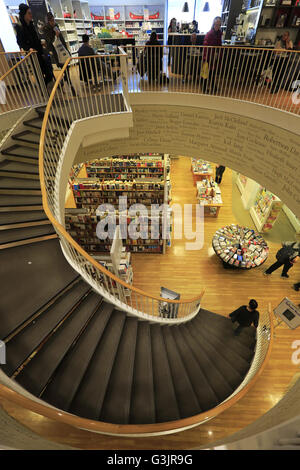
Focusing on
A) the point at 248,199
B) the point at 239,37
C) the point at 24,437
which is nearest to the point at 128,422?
the point at 24,437

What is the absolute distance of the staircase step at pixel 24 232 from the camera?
130 inches

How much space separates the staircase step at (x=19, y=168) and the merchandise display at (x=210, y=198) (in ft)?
20.3

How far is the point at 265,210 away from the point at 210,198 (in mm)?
2006

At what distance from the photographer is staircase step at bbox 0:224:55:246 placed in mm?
3314

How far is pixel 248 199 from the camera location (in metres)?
9.16

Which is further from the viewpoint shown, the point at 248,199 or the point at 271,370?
the point at 248,199

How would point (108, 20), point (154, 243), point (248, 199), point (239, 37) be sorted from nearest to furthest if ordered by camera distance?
1. point (154, 243)
2. point (239, 37)
3. point (248, 199)
4. point (108, 20)

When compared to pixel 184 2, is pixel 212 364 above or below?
below

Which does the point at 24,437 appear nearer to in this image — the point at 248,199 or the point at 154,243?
the point at 154,243

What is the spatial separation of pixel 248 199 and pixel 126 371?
26.9 ft

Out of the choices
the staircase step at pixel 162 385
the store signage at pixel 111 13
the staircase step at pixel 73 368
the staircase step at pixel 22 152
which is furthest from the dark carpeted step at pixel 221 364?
the store signage at pixel 111 13

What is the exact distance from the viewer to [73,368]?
2566mm

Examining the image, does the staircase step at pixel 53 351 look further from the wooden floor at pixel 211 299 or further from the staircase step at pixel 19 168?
the staircase step at pixel 19 168

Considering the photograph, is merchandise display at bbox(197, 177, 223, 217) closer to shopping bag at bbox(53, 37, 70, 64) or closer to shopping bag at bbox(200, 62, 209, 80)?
shopping bag at bbox(200, 62, 209, 80)
